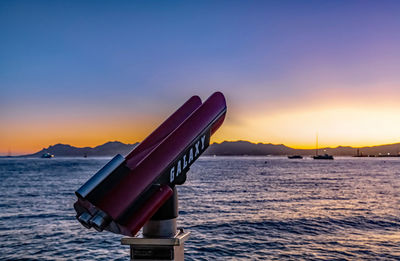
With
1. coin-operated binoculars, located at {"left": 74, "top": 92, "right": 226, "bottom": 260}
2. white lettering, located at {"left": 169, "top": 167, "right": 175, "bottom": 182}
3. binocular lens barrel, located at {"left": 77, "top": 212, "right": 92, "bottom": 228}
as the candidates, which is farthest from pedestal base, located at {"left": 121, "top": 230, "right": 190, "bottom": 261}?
white lettering, located at {"left": 169, "top": 167, "right": 175, "bottom": 182}

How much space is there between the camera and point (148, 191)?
209 centimetres

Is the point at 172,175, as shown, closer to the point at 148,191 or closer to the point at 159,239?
the point at 148,191

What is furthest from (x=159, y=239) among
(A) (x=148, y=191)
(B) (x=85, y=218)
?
(B) (x=85, y=218)

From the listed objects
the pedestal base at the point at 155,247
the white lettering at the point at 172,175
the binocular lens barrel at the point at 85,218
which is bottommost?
the pedestal base at the point at 155,247

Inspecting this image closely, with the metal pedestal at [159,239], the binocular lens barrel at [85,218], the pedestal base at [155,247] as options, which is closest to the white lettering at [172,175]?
the metal pedestal at [159,239]

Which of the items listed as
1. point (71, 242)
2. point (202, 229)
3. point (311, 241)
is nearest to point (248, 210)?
point (202, 229)

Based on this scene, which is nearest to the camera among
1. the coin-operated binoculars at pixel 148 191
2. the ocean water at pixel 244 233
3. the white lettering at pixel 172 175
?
the coin-operated binoculars at pixel 148 191

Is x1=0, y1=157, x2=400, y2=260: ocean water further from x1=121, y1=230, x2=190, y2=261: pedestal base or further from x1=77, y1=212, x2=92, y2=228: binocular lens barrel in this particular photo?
x1=77, y1=212, x2=92, y2=228: binocular lens barrel

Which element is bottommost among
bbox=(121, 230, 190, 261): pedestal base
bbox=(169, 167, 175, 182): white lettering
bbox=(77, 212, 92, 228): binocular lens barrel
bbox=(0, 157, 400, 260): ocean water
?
bbox=(0, 157, 400, 260): ocean water

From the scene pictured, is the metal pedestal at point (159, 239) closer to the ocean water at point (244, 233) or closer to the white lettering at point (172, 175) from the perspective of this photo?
the white lettering at point (172, 175)

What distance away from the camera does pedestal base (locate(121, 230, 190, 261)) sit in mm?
2250

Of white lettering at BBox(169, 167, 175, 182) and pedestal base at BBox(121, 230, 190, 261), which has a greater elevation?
white lettering at BBox(169, 167, 175, 182)

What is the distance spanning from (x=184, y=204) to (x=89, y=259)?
67.9 ft

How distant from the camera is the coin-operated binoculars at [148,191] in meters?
2.03
